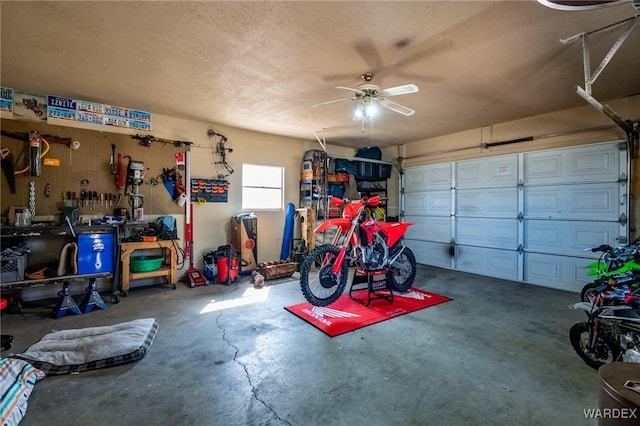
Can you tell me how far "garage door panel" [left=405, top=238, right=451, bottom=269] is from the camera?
5.95 meters

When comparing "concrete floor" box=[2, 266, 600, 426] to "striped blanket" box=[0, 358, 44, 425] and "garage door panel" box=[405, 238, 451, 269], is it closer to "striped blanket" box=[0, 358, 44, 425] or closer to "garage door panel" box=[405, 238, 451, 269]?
"striped blanket" box=[0, 358, 44, 425]

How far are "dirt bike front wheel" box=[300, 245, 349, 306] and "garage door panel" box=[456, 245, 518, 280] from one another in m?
3.35

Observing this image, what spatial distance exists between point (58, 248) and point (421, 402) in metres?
4.74

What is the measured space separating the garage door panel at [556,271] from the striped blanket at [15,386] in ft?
20.2

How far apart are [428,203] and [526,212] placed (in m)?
1.84

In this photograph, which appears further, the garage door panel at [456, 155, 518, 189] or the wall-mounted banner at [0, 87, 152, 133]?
the garage door panel at [456, 155, 518, 189]

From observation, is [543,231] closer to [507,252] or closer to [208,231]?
[507,252]

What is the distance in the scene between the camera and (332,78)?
314 cm

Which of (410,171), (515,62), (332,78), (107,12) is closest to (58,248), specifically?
(107,12)

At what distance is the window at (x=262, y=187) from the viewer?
18.1 ft

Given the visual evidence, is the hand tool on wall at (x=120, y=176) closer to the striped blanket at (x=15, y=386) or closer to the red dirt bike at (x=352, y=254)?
the striped blanket at (x=15, y=386)

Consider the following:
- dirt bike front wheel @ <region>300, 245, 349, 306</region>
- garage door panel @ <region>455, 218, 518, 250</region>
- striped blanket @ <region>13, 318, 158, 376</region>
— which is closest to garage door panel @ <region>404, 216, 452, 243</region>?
garage door panel @ <region>455, 218, 518, 250</region>

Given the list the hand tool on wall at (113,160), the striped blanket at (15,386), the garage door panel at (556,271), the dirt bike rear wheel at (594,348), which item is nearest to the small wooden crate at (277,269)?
the hand tool on wall at (113,160)

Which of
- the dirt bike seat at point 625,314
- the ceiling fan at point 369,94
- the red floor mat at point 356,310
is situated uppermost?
the ceiling fan at point 369,94
